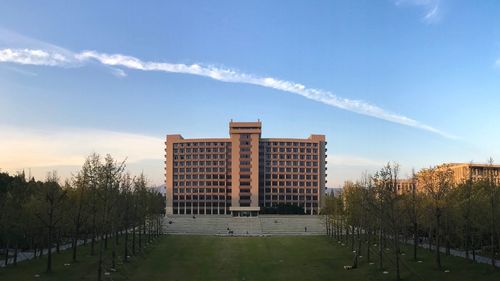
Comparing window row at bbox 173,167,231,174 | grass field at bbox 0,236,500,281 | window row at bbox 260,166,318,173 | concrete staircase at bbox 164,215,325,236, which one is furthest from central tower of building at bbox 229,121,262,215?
grass field at bbox 0,236,500,281

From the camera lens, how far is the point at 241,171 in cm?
17962

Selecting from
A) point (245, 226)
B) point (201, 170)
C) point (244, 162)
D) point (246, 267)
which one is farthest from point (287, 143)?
point (246, 267)

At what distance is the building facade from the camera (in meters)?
180

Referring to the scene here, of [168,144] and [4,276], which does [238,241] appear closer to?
[4,276]

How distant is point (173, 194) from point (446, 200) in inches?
5520

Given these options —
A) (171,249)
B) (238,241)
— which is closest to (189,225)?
(238,241)

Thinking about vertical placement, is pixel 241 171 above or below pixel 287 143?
below

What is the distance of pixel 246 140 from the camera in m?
180

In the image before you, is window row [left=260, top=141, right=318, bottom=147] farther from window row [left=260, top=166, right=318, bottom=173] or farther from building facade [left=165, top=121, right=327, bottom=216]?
window row [left=260, top=166, right=318, bottom=173]

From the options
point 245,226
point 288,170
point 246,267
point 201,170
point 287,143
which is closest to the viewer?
point 246,267

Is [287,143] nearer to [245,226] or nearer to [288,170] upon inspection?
[288,170]

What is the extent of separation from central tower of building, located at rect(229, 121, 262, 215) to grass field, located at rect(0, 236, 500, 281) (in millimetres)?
109968

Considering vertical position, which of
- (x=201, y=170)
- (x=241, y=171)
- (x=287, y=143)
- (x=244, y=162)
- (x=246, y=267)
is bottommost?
(x=246, y=267)

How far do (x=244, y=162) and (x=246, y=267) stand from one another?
12997cm
